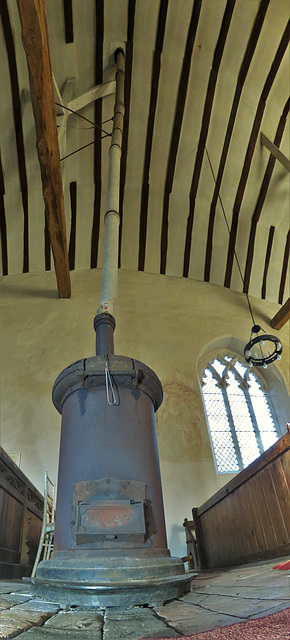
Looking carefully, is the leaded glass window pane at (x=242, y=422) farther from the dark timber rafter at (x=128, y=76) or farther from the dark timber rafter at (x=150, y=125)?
the dark timber rafter at (x=128, y=76)

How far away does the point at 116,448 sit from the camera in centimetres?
237

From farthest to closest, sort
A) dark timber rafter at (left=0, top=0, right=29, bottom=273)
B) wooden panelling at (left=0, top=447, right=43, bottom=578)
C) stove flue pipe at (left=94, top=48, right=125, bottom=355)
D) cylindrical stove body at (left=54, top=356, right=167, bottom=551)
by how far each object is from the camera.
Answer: dark timber rafter at (left=0, top=0, right=29, bottom=273)
stove flue pipe at (left=94, top=48, right=125, bottom=355)
wooden panelling at (left=0, top=447, right=43, bottom=578)
cylindrical stove body at (left=54, top=356, right=167, bottom=551)

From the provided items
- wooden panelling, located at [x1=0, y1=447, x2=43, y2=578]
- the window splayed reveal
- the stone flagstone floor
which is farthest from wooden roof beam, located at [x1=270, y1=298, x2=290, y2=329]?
the stone flagstone floor

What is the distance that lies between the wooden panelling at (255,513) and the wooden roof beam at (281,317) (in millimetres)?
4844

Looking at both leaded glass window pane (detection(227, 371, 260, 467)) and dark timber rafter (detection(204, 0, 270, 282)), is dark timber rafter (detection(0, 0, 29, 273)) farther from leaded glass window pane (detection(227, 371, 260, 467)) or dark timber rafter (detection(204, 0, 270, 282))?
leaded glass window pane (detection(227, 371, 260, 467))

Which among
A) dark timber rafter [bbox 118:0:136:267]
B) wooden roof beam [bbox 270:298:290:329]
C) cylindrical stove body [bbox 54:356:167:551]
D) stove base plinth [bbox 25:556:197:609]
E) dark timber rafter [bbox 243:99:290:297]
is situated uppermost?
dark timber rafter [bbox 118:0:136:267]

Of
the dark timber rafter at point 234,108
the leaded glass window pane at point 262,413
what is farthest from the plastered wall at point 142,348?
the dark timber rafter at point 234,108

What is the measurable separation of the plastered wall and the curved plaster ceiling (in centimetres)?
53

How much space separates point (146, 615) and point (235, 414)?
600 cm

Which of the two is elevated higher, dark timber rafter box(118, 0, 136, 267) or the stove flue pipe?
dark timber rafter box(118, 0, 136, 267)

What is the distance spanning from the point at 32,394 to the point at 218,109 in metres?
6.64

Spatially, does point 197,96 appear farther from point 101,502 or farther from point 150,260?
point 101,502

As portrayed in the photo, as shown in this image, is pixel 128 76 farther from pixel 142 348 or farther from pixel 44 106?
pixel 142 348

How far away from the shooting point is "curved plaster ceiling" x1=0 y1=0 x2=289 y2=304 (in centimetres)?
652
